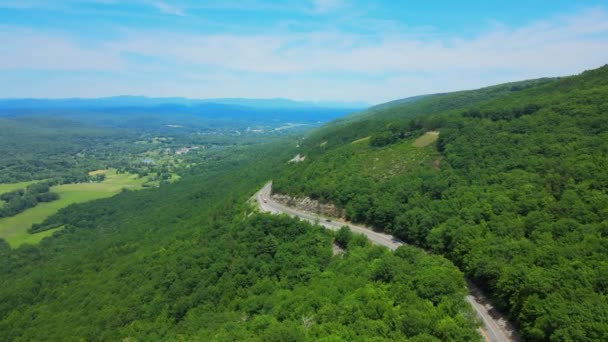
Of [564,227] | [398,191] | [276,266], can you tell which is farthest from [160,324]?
[564,227]

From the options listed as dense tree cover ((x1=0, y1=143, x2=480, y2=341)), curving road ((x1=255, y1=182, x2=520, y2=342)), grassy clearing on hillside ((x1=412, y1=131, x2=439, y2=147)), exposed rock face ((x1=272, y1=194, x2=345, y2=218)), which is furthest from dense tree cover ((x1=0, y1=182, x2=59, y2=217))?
grassy clearing on hillside ((x1=412, y1=131, x2=439, y2=147))

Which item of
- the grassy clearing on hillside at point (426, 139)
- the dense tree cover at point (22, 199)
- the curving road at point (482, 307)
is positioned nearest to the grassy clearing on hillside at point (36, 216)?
the dense tree cover at point (22, 199)

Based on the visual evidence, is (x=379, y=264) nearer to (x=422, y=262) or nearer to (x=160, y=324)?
(x=422, y=262)

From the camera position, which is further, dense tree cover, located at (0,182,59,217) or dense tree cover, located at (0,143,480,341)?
dense tree cover, located at (0,182,59,217)

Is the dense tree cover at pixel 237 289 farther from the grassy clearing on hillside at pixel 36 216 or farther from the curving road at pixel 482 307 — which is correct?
the grassy clearing on hillside at pixel 36 216

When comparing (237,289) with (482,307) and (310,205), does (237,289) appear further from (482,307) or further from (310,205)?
(482,307)

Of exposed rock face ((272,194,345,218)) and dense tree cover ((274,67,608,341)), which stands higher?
dense tree cover ((274,67,608,341))

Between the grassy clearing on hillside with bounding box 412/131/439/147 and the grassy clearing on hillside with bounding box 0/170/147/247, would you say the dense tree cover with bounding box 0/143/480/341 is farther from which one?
the grassy clearing on hillside with bounding box 412/131/439/147

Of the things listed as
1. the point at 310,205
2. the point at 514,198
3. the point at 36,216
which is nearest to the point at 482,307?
the point at 514,198
